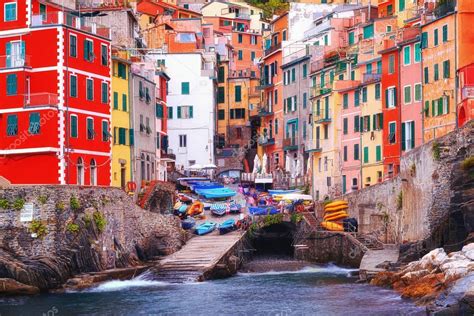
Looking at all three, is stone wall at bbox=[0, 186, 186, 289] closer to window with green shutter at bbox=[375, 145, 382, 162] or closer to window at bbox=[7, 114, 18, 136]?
window at bbox=[7, 114, 18, 136]

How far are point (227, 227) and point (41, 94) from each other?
18975mm

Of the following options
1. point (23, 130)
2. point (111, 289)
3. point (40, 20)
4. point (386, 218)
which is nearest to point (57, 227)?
point (111, 289)

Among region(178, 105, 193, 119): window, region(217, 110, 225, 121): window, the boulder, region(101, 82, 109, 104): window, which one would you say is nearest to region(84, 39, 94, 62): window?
region(101, 82, 109, 104): window

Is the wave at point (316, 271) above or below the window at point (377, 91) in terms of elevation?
below

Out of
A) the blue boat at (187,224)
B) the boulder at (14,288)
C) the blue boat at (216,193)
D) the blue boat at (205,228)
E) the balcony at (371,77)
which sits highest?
the balcony at (371,77)

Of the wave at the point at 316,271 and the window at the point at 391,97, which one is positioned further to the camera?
the window at the point at 391,97

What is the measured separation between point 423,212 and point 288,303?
44.9ft

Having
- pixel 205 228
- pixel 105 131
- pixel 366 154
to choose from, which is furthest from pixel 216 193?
pixel 105 131

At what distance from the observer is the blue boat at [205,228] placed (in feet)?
301

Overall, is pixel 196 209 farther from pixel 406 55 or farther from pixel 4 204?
pixel 4 204

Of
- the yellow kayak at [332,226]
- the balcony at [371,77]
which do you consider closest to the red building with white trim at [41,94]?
the yellow kayak at [332,226]

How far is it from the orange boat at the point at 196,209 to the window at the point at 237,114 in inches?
1667

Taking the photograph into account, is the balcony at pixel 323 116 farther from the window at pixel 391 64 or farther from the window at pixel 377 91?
the window at pixel 391 64

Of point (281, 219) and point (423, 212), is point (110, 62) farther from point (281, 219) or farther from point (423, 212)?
point (423, 212)
